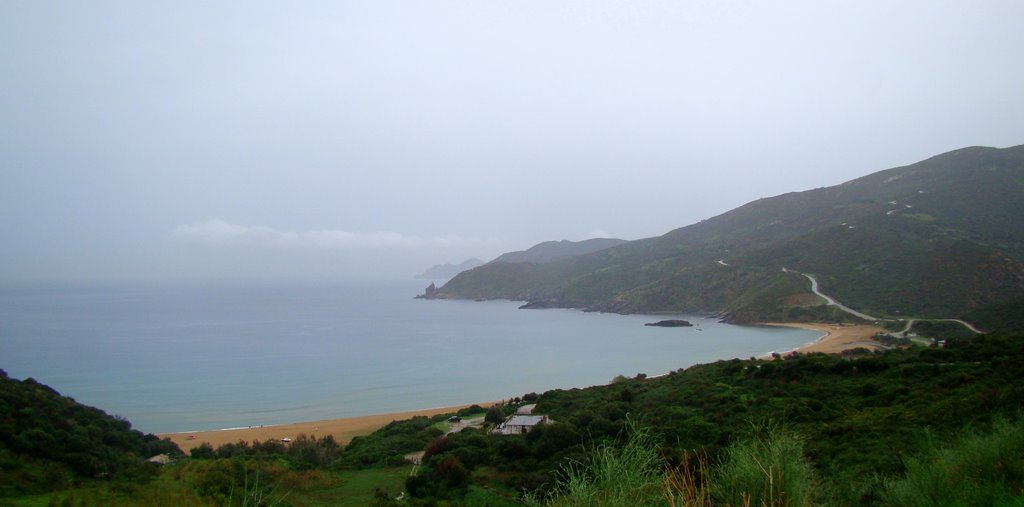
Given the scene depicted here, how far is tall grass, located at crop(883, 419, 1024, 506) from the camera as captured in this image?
15.4 ft

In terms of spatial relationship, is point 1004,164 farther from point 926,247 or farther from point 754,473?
point 754,473

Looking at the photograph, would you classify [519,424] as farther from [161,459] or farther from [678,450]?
[161,459]

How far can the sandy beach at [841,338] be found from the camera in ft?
116

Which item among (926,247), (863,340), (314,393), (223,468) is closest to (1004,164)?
(926,247)

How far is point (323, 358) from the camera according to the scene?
144 ft

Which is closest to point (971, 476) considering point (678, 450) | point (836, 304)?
point (678, 450)

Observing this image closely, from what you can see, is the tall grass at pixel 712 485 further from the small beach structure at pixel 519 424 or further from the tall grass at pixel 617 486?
the small beach structure at pixel 519 424

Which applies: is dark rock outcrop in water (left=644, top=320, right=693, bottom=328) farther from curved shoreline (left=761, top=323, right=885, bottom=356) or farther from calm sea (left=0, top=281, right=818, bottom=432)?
curved shoreline (left=761, top=323, right=885, bottom=356)

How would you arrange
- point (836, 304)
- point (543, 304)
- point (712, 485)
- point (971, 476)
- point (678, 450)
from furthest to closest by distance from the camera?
point (543, 304) < point (836, 304) < point (678, 450) < point (971, 476) < point (712, 485)

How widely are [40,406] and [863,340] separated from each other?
41.7 meters

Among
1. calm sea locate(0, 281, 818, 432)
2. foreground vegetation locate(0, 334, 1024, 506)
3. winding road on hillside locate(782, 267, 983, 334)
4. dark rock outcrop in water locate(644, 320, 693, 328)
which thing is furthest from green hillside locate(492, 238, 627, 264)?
foreground vegetation locate(0, 334, 1024, 506)

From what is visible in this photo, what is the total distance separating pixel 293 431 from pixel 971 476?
2405cm

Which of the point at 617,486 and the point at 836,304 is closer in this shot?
the point at 617,486

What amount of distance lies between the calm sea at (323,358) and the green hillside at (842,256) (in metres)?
7.18
